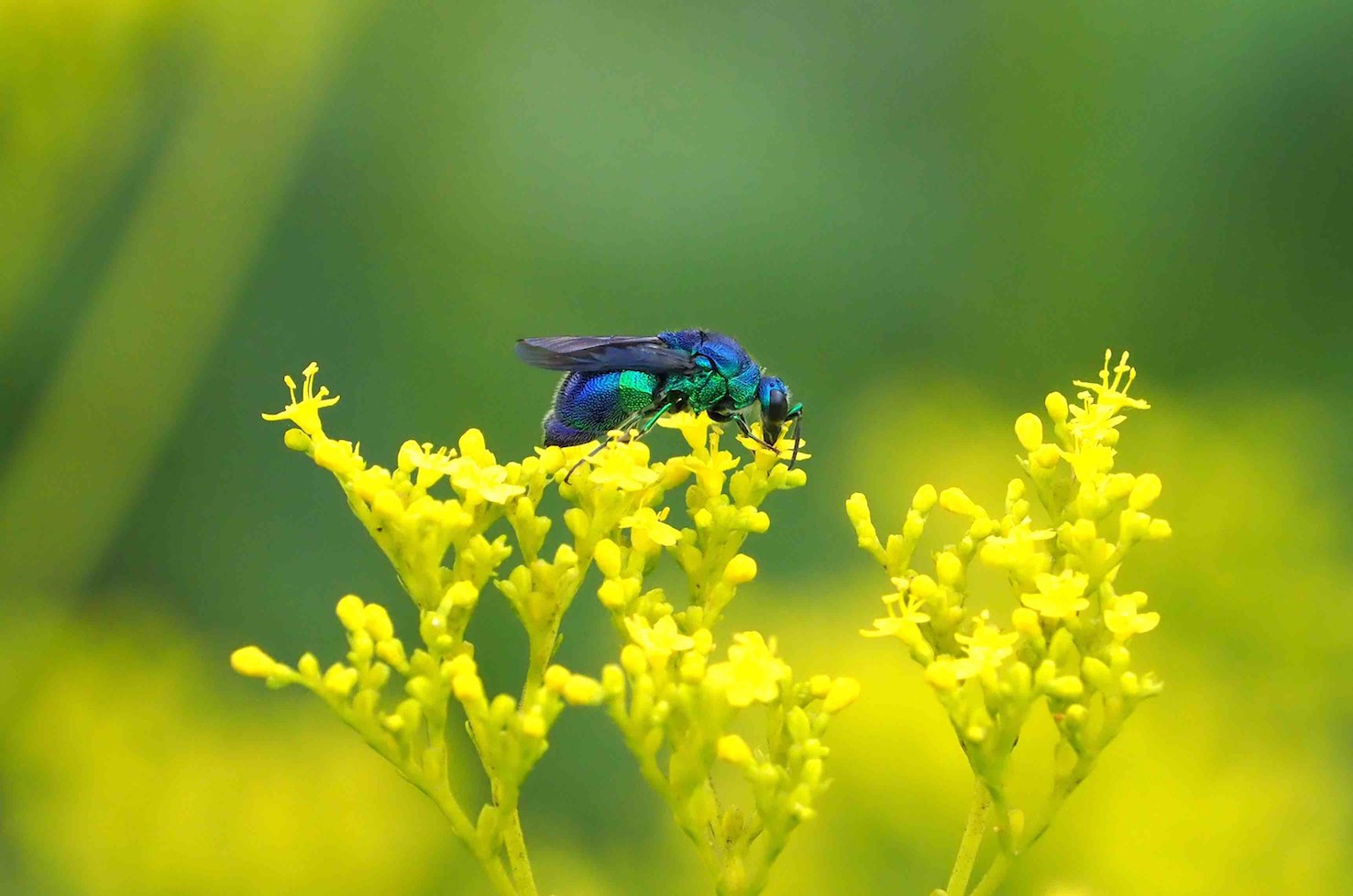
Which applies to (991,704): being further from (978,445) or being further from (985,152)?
(985,152)

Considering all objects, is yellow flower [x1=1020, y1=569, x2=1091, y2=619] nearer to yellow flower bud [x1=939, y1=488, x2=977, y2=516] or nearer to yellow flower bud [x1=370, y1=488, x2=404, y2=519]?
yellow flower bud [x1=939, y1=488, x2=977, y2=516]

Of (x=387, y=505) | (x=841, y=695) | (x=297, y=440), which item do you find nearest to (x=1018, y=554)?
(x=841, y=695)

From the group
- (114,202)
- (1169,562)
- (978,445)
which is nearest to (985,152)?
(978,445)

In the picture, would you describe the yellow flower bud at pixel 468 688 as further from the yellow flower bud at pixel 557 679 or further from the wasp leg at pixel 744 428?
the wasp leg at pixel 744 428

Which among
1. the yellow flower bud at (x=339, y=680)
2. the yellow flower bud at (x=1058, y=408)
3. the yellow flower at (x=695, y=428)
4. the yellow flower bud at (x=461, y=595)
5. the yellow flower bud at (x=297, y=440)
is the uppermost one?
the yellow flower bud at (x=1058, y=408)

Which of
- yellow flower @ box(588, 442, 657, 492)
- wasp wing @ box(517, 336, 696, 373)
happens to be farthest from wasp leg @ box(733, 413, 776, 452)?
yellow flower @ box(588, 442, 657, 492)

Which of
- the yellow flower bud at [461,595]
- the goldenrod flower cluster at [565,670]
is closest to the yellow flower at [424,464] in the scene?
the goldenrod flower cluster at [565,670]

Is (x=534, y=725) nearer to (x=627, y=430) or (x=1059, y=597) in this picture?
(x=1059, y=597)
